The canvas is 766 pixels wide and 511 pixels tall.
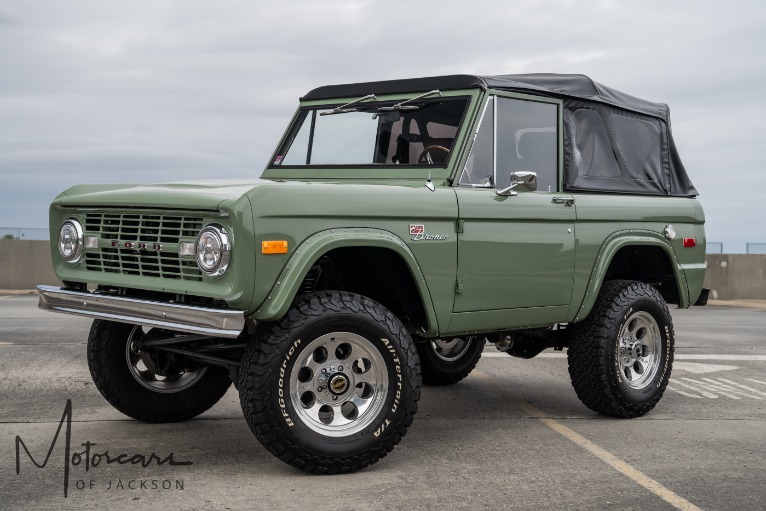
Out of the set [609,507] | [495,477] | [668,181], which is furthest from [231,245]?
[668,181]

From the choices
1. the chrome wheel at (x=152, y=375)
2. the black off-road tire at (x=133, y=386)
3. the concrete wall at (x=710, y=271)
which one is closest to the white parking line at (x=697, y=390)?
the black off-road tire at (x=133, y=386)

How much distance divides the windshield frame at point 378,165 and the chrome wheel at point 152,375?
1.64 m

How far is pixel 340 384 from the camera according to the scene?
5840 mm

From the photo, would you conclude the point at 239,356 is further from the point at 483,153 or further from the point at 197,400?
the point at 483,153

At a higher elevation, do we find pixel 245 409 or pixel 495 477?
pixel 245 409

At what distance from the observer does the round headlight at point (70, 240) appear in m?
6.36

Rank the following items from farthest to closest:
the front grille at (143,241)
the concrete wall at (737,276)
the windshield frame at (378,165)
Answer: the concrete wall at (737,276)
the windshield frame at (378,165)
the front grille at (143,241)

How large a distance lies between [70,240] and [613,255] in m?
3.95

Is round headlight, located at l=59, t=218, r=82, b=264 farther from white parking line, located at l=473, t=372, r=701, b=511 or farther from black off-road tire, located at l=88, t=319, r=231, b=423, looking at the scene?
white parking line, located at l=473, t=372, r=701, b=511

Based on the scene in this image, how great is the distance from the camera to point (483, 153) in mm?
6906

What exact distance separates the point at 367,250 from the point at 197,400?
6.38ft

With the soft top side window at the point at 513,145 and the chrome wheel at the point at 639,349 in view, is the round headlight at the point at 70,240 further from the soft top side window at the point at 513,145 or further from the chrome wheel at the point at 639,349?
the chrome wheel at the point at 639,349

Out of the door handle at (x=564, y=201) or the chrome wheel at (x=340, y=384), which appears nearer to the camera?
the chrome wheel at (x=340, y=384)

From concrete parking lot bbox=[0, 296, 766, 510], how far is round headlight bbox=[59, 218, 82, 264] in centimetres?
120
